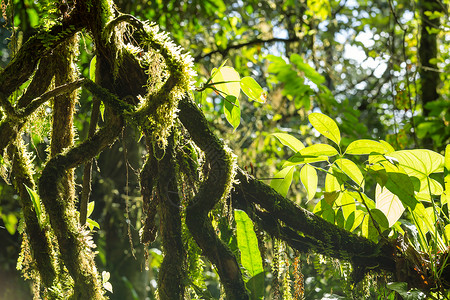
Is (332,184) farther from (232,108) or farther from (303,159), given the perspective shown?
(232,108)

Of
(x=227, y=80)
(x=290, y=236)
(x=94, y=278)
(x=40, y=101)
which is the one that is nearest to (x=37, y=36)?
(x=40, y=101)

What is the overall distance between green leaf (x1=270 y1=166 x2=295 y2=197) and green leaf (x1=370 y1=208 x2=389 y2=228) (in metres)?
0.21

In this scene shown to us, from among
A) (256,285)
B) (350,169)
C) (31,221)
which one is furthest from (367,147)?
(31,221)

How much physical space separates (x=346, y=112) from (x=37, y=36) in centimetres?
189

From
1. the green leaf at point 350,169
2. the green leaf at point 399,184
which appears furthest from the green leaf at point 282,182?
the green leaf at point 399,184

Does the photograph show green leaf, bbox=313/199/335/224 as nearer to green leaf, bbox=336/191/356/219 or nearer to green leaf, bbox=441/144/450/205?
green leaf, bbox=336/191/356/219

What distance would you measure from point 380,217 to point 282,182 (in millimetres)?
249

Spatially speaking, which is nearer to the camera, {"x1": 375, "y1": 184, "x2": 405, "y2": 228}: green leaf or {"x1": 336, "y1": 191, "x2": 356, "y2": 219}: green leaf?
{"x1": 375, "y1": 184, "x2": 405, "y2": 228}: green leaf

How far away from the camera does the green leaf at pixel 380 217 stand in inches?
37.9

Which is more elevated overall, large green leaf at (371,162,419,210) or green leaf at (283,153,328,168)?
green leaf at (283,153,328,168)

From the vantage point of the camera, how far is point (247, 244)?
915 mm

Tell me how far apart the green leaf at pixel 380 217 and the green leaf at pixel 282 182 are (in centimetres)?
21

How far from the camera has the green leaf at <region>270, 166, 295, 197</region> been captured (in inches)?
40.2

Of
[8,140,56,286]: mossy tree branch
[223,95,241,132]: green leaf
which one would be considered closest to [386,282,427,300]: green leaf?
[223,95,241,132]: green leaf
